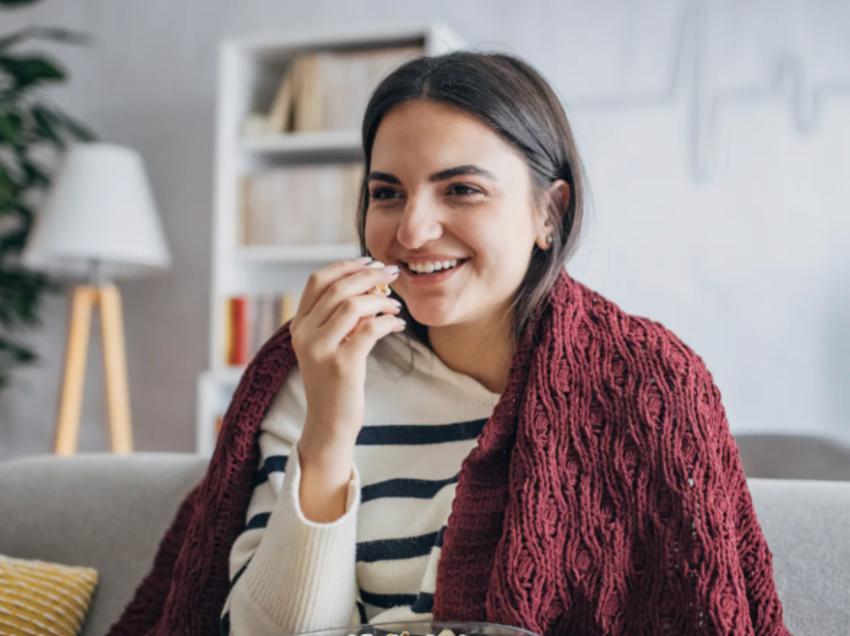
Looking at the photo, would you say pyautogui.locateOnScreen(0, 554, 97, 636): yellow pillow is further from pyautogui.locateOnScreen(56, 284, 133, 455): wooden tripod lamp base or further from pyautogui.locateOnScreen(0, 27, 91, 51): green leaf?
pyautogui.locateOnScreen(0, 27, 91, 51): green leaf

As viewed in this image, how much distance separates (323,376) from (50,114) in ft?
8.37

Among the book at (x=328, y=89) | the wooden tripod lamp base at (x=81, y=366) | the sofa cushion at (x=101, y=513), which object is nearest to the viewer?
the sofa cushion at (x=101, y=513)

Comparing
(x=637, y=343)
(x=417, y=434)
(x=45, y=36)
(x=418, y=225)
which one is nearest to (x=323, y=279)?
(x=418, y=225)

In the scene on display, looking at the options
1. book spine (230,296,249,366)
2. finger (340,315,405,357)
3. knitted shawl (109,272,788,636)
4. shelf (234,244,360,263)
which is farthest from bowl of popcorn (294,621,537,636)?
book spine (230,296,249,366)

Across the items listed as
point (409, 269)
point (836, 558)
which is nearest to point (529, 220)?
point (409, 269)

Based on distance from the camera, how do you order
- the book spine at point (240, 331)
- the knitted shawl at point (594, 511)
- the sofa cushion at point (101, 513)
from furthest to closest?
1. the book spine at point (240, 331)
2. the sofa cushion at point (101, 513)
3. the knitted shawl at point (594, 511)

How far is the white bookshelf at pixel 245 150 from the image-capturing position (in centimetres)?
284

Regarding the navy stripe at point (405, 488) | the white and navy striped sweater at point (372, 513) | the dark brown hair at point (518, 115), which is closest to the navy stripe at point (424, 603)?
the white and navy striped sweater at point (372, 513)

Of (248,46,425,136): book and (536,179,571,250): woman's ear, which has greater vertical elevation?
(248,46,425,136): book

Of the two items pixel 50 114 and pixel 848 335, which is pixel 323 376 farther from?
pixel 50 114

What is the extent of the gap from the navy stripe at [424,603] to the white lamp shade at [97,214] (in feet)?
6.78

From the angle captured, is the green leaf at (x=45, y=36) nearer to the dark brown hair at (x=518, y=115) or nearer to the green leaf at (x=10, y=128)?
the green leaf at (x=10, y=128)

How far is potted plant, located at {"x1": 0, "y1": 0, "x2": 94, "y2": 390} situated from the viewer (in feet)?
10.00

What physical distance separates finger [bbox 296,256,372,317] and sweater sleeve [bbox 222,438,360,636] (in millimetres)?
183
